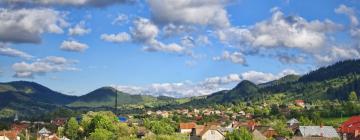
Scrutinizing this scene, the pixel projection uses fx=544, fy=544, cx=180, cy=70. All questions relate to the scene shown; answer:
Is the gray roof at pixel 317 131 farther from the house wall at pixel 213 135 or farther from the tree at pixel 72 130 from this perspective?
the tree at pixel 72 130

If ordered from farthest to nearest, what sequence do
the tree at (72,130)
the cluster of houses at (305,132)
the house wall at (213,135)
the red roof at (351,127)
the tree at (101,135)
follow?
1. the tree at (72,130)
2. the house wall at (213,135)
3. the red roof at (351,127)
4. the cluster of houses at (305,132)
5. the tree at (101,135)

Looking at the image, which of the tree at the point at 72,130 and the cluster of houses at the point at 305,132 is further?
the tree at the point at 72,130

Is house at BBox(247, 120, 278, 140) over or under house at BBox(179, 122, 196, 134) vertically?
under

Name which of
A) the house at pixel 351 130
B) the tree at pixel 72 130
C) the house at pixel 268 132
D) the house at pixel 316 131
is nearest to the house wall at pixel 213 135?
the house at pixel 268 132

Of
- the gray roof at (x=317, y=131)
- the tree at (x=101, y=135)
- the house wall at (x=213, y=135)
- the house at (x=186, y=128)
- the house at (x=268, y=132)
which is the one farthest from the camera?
the house at (x=186, y=128)

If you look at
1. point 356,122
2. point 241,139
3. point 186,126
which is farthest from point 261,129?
point 241,139

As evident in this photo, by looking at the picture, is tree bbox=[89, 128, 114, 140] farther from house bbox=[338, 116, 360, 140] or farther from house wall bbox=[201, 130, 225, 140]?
house bbox=[338, 116, 360, 140]

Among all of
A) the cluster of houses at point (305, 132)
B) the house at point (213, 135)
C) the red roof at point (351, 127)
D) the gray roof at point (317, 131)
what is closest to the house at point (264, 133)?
the cluster of houses at point (305, 132)

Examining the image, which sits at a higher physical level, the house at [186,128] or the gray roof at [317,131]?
the house at [186,128]

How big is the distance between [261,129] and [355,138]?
23.9m

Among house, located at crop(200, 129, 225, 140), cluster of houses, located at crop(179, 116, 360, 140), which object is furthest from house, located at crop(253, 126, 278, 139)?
house, located at crop(200, 129, 225, 140)

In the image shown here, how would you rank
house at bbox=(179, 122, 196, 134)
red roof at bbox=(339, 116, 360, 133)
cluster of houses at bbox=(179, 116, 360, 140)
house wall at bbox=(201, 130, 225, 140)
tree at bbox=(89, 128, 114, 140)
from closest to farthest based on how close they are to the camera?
tree at bbox=(89, 128, 114, 140) → cluster of houses at bbox=(179, 116, 360, 140) → red roof at bbox=(339, 116, 360, 133) → house wall at bbox=(201, 130, 225, 140) → house at bbox=(179, 122, 196, 134)

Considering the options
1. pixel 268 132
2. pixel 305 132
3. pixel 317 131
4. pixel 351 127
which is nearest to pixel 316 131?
pixel 317 131

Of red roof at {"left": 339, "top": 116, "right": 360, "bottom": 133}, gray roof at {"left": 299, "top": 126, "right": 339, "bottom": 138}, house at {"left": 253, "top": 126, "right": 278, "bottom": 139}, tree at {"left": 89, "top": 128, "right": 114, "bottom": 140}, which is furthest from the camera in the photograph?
house at {"left": 253, "top": 126, "right": 278, "bottom": 139}
